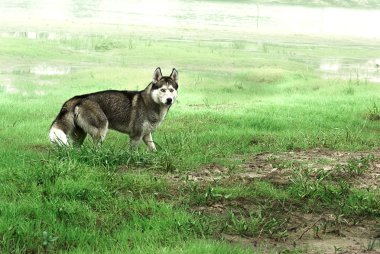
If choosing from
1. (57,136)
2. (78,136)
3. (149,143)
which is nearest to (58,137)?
(57,136)

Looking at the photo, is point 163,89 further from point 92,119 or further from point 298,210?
point 298,210

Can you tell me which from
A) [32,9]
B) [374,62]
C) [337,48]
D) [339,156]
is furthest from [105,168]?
[32,9]

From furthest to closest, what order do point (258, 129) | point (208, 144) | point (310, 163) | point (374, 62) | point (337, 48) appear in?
point (337, 48)
point (374, 62)
point (258, 129)
point (208, 144)
point (310, 163)

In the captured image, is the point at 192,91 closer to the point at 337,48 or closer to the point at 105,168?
the point at 105,168

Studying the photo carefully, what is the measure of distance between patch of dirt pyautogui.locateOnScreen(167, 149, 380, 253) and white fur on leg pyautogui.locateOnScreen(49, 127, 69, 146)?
6.68 ft

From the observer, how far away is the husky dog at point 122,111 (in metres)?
9.24

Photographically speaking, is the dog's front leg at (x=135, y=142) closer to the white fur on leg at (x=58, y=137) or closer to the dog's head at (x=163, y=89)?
the dog's head at (x=163, y=89)

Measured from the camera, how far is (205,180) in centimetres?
744

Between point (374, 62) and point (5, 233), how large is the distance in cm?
2731

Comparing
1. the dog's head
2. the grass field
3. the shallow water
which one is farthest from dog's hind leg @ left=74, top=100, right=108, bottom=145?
the shallow water

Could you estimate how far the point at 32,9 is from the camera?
43.8 metres

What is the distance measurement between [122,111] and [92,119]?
791mm

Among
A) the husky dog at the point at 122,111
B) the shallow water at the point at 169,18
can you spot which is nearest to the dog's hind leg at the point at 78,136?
the husky dog at the point at 122,111

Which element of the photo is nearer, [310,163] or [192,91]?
[310,163]
